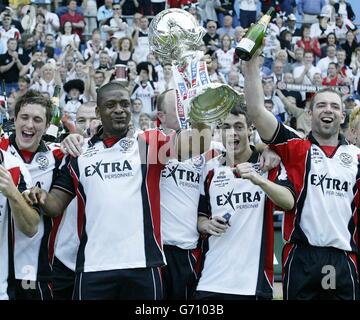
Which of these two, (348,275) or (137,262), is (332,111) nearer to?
(348,275)

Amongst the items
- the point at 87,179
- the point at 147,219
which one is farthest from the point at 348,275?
the point at 87,179

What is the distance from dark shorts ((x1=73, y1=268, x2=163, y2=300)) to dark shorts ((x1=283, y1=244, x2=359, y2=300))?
92 cm

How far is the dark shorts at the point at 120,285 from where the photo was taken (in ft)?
17.7

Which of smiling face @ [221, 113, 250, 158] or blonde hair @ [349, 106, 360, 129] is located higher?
blonde hair @ [349, 106, 360, 129]

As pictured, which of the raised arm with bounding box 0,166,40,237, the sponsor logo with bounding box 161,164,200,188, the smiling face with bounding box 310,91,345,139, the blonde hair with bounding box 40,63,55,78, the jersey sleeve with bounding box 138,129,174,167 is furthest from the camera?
the blonde hair with bounding box 40,63,55,78

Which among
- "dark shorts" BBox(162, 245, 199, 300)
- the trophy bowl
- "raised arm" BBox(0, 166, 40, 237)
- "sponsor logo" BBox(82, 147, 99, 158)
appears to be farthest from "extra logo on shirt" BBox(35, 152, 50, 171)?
the trophy bowl

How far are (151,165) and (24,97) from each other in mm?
1026

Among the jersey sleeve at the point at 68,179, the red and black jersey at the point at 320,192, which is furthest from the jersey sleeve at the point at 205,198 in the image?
the jersey sleeve at the point at 68,179

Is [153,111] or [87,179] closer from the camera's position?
[87,179]

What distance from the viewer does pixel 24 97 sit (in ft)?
19.5

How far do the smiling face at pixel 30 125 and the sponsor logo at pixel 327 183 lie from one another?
70.1 inches

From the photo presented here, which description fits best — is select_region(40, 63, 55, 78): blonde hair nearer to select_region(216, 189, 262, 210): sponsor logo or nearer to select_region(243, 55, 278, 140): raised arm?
select_region(216, 189, 262, 210): sponsor logo

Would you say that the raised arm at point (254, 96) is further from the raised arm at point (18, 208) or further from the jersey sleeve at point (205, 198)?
the raised arm at point (18, 208)

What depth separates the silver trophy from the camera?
5289 millimetres
